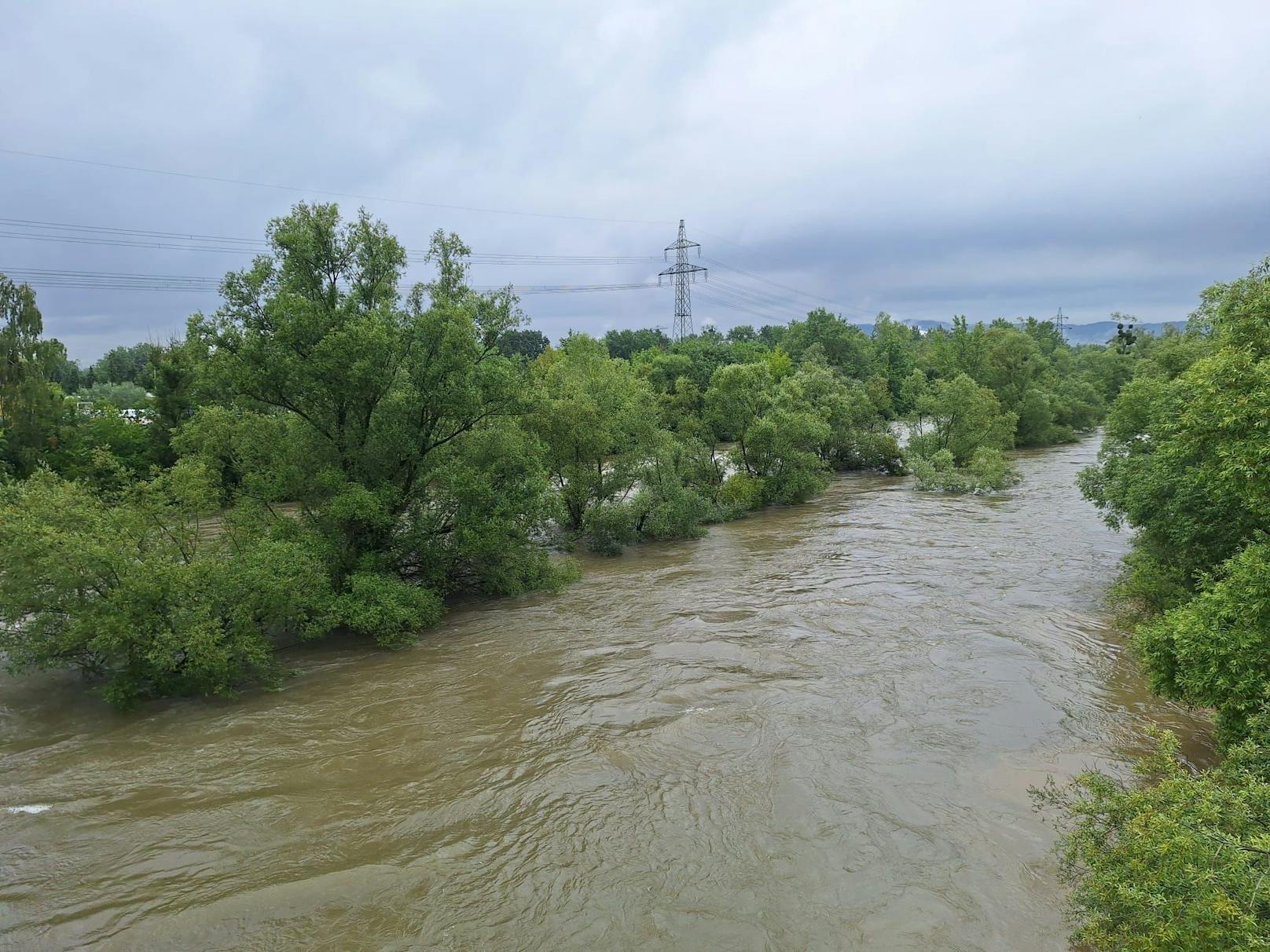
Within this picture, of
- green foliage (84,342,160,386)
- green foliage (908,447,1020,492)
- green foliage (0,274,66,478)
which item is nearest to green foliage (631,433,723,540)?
green foliage (908,447,1020,492)

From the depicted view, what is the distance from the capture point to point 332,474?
738 inches

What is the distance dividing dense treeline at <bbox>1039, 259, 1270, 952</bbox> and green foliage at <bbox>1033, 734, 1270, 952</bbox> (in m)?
0.02

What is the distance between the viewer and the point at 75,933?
28.6 feet

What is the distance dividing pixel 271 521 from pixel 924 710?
693 inches

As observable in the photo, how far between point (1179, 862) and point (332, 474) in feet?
60.7

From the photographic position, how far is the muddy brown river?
29.2ft

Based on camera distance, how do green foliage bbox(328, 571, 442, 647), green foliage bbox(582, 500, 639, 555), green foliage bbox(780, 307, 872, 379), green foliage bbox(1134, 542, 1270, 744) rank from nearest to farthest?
green foliage bbox(1134, 542, 1270, 744) → green foliage bbox(328, 571, 442, 647) → green foliage bbox(582, 500, 639, 555) → green foliage bbox(780, 307, 872, 379)

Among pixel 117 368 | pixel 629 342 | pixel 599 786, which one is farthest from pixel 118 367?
pixel 599 786

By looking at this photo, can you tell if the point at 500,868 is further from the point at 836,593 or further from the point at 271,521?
the point at 836,593

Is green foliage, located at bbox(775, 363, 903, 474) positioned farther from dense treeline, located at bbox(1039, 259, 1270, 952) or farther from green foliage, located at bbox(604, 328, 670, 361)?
green foliage, located at bbox(604, 328, 670, 361)

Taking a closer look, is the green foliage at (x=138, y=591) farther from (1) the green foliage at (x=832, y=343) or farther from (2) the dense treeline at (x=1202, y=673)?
(1) the green foliage at (x=832, y=343)

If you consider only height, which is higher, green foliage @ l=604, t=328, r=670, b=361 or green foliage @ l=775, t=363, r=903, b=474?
green foliage @ l=604, t=328, r=670, b=361

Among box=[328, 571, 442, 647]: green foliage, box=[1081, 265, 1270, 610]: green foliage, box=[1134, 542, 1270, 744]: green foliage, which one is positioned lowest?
box=[328, 571, 442, 647]: green foliage

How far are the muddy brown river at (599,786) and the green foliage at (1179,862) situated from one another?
1443 mm
